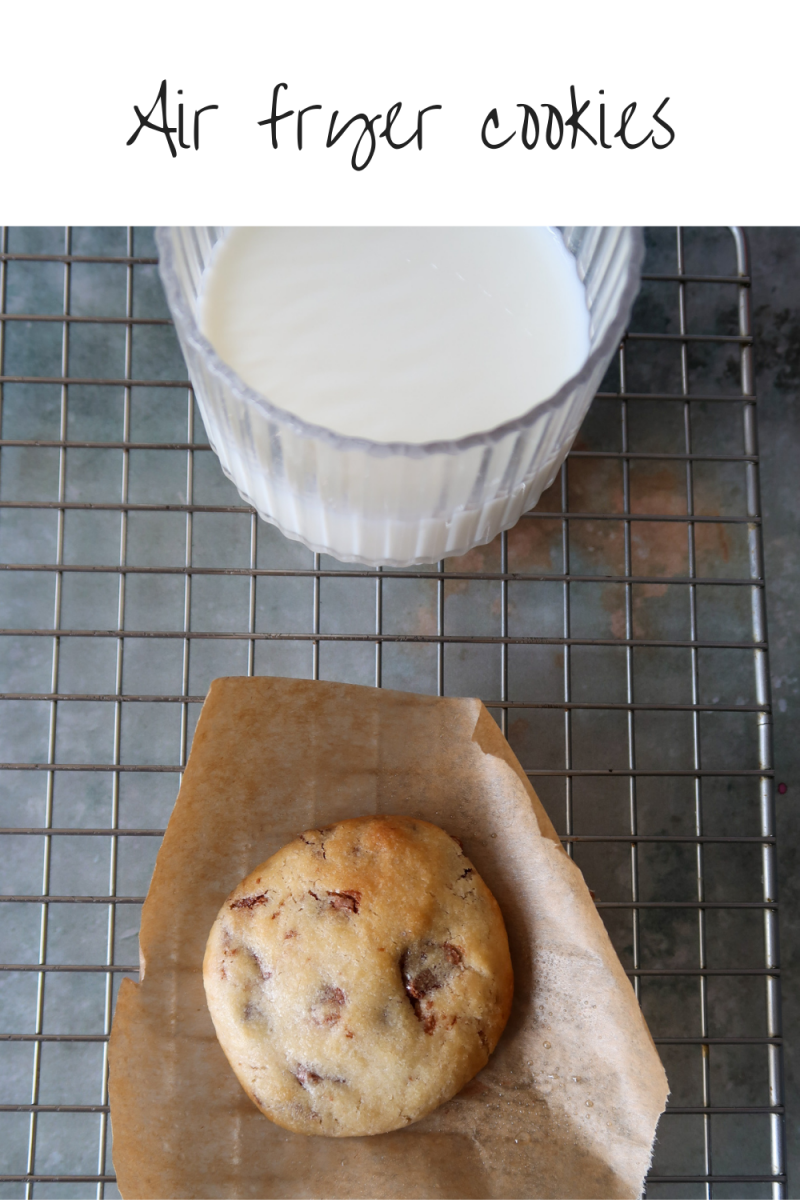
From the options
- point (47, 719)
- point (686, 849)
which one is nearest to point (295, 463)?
point (47, 719)

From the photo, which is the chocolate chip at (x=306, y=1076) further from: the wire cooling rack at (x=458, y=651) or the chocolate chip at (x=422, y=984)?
the wire cooling rack at (x=458, y=651)

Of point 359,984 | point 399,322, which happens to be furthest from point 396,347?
point 359,984

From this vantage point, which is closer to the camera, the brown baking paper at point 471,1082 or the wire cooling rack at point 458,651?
the brown baking paper at point 471,1082

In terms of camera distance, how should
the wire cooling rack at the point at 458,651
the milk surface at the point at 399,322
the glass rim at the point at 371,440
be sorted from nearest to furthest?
the glass rim at the point at 371,440, the milk surface at the point at 399,322, the wire cooling rack at the point at 458,651

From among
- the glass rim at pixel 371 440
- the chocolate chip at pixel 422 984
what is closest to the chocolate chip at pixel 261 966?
the chocolate chip at pixel 422 984

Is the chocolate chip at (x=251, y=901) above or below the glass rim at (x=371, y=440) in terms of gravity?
below

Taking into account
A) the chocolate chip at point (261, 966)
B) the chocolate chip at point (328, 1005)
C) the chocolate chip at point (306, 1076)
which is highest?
the chocolate chip at point (261, 966)

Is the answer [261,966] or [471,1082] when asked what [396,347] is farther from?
[471,1082]
